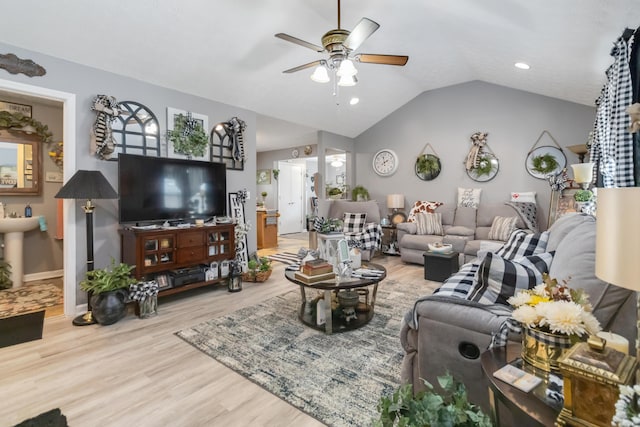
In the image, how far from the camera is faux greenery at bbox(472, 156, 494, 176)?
548 cm

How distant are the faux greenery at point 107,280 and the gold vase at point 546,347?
10.5 feet

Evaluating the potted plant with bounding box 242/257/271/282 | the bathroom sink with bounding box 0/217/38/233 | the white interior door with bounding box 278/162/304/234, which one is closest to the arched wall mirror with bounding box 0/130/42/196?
the bathroom sink with bounding box 0/217/38/233

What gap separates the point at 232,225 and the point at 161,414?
243 centimetres

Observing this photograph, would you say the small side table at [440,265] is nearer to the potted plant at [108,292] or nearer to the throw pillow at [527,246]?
the throw pillow at [527,246]

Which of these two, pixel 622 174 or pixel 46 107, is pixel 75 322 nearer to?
pixel 46 107

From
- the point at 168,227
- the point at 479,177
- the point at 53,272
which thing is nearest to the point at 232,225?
the point at 168,227

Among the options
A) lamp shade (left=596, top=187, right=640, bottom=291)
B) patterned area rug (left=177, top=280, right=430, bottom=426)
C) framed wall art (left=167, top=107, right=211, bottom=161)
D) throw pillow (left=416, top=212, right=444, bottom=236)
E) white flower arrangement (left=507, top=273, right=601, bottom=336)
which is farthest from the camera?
throw pillow (left=416, top=212, right=444, bottom=236)

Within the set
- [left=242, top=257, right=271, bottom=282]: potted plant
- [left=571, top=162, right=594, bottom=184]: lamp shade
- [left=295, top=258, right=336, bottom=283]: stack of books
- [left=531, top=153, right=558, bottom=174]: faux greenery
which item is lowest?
[left=242, top=257, right=271, bottom=282]: potted plant

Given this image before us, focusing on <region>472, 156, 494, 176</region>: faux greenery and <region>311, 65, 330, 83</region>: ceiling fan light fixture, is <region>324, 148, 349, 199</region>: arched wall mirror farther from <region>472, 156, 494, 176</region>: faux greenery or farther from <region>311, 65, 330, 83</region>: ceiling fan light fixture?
<region>311, 65, 330, 83</region>: ceiling fan light fixture

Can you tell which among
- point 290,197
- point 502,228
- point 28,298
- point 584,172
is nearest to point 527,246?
point 584,172

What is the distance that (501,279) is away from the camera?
4.98 ft

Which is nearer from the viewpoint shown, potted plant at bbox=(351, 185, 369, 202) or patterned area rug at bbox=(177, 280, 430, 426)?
patterned area rug at bbox=(177, 280, 430, 426)

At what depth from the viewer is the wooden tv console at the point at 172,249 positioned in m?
3.12

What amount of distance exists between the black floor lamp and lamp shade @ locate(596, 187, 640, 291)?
3.36 metres
